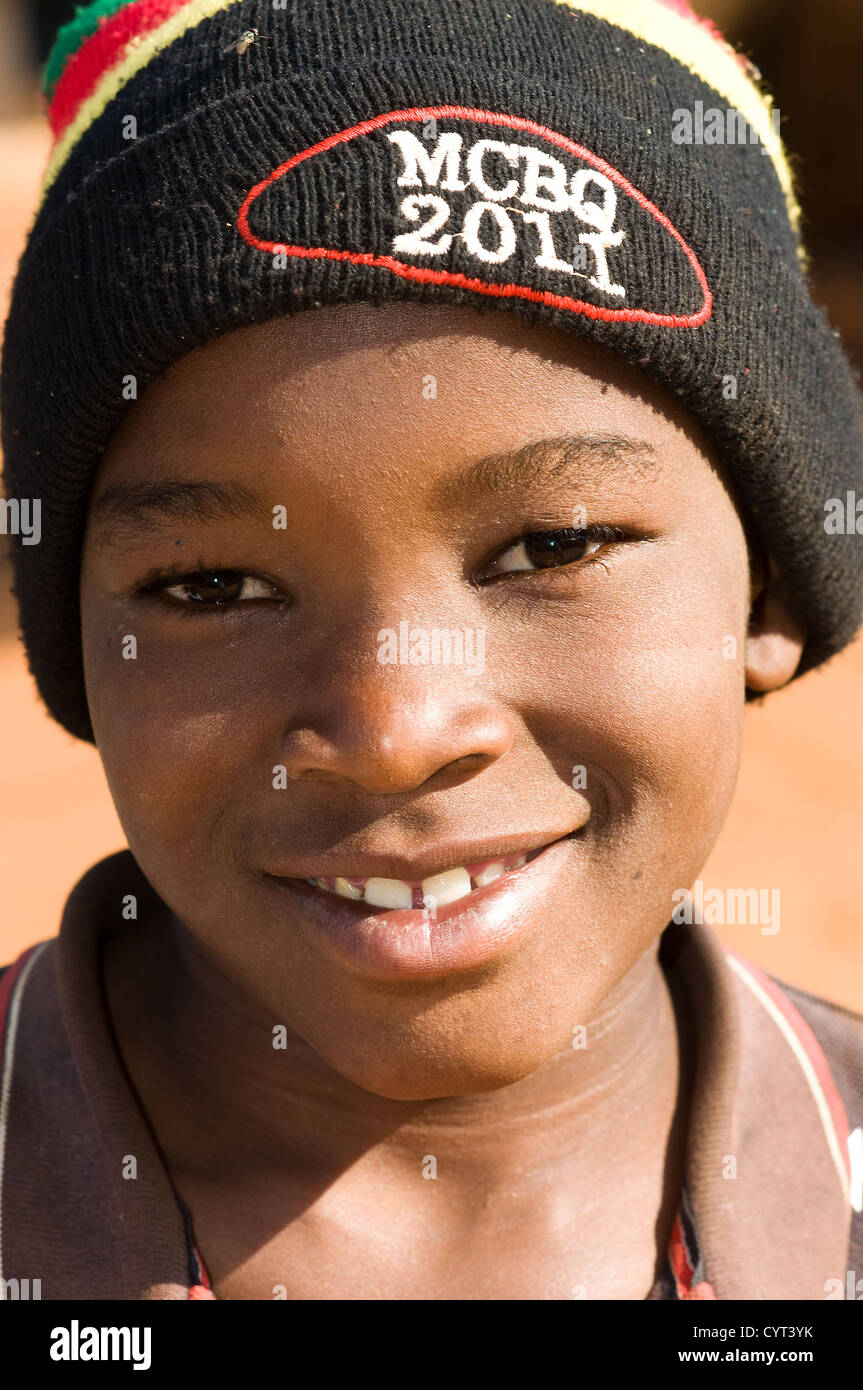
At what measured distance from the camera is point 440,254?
153 centimetres

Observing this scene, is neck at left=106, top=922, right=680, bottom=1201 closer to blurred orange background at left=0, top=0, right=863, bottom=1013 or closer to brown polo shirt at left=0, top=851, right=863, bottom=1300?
brown polo shirt at left=0, top=851, right=863, bottom=1300

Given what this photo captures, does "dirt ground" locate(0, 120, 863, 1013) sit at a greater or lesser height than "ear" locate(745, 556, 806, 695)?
greater

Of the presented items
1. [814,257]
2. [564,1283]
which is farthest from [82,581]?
[814,257]

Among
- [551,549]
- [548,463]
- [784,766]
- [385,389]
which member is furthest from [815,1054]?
[784,766]

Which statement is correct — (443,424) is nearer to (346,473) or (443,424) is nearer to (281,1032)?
(346,473)

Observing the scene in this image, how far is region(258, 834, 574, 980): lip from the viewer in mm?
1600

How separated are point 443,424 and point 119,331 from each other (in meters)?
0.40

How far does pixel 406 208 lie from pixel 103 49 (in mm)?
590

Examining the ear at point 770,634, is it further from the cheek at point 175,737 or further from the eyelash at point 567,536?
the cheek at point 175,737

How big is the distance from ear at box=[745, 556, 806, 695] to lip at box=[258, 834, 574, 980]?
1.61 ft

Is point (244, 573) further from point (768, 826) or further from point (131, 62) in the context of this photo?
point (768, 826)

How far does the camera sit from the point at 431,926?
1606mm

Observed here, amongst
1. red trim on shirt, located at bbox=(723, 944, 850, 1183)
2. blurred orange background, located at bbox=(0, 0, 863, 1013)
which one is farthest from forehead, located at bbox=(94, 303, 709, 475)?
blurred orange background, located at bbox=(0, 0, 863, 1013)
